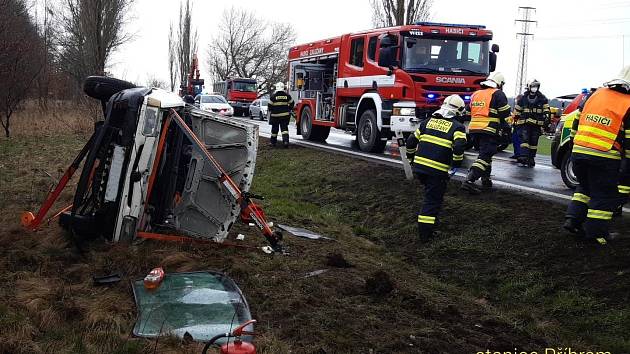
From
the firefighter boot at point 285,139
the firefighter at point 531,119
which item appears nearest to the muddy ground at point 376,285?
the firefighter at point 531,119

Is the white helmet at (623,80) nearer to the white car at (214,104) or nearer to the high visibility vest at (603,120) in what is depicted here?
the high visibility vest at (603,120)

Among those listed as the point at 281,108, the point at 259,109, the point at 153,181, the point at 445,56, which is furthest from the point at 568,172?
the point at 259,109

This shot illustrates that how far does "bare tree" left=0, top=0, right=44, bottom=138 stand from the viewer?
13.7 metres

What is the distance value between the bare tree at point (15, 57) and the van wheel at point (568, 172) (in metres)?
11.9

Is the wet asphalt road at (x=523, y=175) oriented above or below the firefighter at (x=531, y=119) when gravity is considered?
below

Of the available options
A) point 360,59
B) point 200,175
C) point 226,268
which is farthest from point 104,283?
point 360,59

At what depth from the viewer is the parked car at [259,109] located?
108 feet

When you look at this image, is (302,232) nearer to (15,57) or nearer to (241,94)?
(15,57)

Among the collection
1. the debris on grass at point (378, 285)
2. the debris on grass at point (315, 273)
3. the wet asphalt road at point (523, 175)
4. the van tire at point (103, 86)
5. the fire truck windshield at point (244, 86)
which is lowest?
the debris on grass at point (315, 273)

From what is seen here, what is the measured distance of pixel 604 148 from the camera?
532 cm

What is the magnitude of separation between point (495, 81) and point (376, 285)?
470cm

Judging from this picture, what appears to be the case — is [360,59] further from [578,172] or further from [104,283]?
[104,283]

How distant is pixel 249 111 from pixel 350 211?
2774 cm

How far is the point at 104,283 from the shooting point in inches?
178
